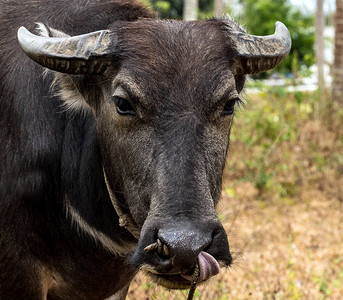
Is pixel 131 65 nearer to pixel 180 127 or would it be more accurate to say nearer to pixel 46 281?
pixel 180 127

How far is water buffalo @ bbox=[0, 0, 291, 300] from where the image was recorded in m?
3.07

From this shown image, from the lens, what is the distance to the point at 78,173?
12.5ft

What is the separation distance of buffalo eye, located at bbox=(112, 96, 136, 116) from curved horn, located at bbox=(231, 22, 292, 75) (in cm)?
67

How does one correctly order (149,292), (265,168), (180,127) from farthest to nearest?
(265,168)
(149,292)
(180,127)

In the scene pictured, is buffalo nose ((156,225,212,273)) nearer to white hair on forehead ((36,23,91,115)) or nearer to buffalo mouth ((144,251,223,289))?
buffalo mouth ((144,251,223,289))

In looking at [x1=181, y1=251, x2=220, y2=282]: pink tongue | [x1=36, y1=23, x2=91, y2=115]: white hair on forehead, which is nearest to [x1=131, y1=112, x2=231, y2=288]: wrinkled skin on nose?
[x1=181, y1=251, x2=220, y2=282]: pink tongue

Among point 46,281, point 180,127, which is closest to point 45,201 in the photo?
point 46,281

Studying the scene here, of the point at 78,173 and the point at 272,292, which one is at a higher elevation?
the point at 78,173

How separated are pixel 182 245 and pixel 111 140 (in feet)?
3.11

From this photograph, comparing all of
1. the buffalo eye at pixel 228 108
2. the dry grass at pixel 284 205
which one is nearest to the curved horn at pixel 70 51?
the buffalo eye at pixel 228 108

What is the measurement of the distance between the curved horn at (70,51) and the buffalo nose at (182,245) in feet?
3.40

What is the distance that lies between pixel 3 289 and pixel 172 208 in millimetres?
1379

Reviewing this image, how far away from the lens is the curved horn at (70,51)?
333cm

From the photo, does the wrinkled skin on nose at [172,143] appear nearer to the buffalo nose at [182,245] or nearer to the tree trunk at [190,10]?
the buffalo nose at [182,245]
